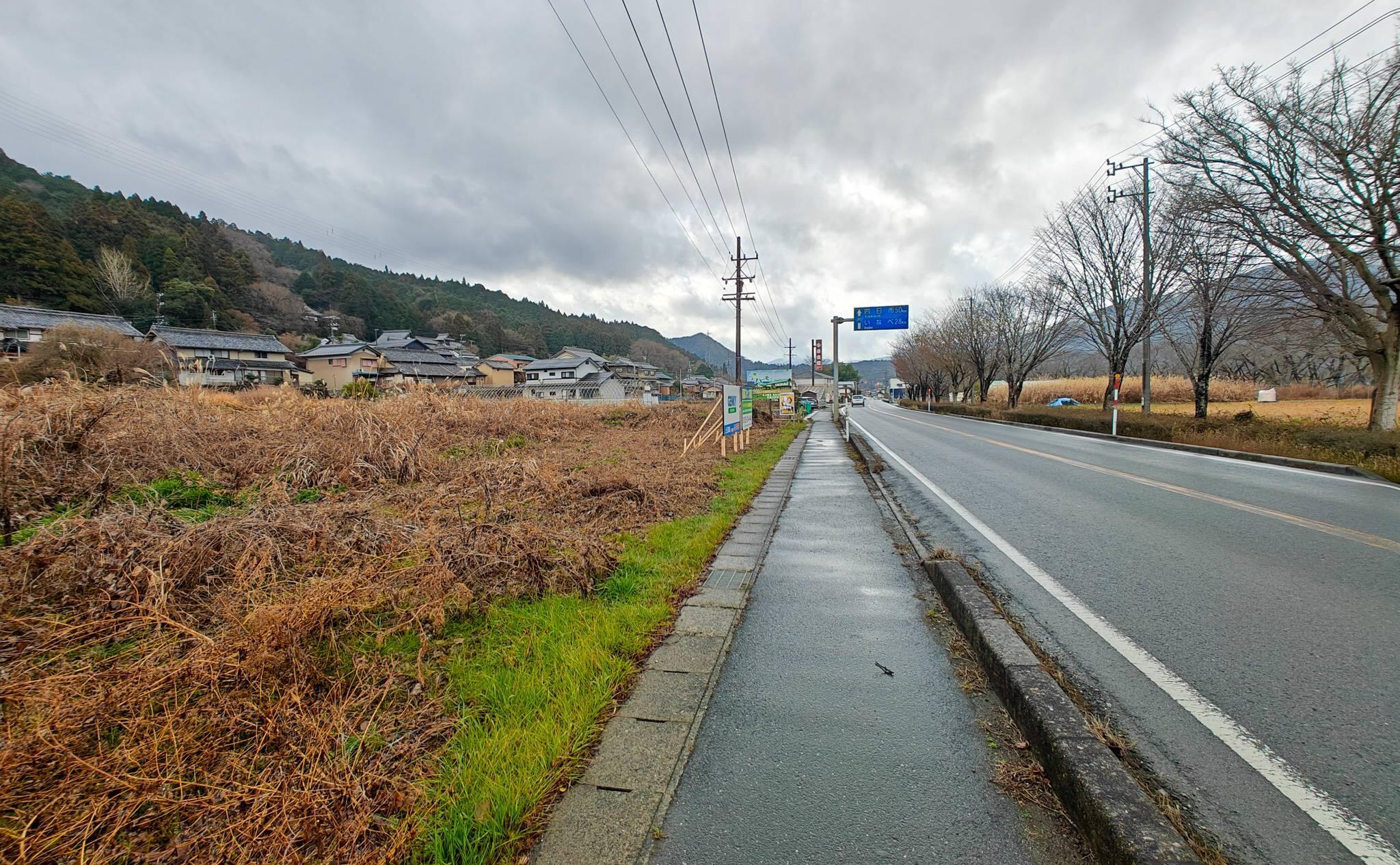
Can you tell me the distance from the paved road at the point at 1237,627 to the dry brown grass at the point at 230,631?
3.04 metres

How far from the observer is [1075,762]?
197 centimetres

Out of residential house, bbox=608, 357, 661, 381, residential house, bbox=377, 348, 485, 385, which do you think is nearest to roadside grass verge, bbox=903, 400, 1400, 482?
residential house, bbox=377, 348, 485, 385

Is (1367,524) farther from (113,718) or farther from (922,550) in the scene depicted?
(113,718)

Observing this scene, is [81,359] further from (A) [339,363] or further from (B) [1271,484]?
(A) [339,363]

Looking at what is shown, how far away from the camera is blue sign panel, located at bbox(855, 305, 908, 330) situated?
28.3m

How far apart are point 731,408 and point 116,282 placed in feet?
172

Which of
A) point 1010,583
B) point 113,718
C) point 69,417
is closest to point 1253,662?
point 1010,583

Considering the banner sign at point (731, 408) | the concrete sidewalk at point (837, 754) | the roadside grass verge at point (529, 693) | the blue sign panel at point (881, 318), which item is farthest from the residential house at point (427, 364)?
the concrete sidewalk at point (837, 754)

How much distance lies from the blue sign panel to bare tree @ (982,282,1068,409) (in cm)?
739

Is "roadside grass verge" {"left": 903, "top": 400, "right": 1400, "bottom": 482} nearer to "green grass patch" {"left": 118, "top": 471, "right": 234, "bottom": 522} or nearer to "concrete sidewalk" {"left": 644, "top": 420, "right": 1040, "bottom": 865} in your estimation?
"concrete sidewalk" {"left": 644, "top": 420, "right": 1040, "bottom": 865}

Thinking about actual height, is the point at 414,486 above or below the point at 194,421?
below

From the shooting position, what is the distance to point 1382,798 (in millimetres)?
1898

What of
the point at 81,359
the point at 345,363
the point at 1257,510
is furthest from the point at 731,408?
the point at 345,363

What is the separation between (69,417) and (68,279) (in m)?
47.6
